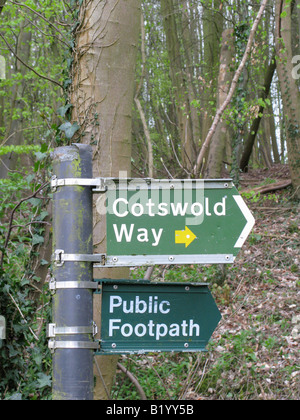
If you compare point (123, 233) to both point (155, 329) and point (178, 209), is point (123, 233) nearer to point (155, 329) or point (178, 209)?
point (178, 209)

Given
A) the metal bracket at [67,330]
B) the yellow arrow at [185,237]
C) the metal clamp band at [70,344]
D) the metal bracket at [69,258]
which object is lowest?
the metal clamp band at [70,344]

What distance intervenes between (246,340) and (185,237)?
5038mm

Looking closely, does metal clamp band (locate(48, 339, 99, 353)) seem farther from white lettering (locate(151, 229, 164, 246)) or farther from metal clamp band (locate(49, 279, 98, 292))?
white lettering (locate(151, 229, 164, 246))

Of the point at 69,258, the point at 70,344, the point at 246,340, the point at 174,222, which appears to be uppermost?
the point at 174,222

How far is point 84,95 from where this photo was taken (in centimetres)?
350

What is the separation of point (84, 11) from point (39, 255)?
2.41 meters

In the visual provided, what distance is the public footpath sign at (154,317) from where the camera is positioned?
212 cm

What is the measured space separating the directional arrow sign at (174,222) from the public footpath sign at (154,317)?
5.5 inches

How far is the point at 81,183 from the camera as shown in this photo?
206cm

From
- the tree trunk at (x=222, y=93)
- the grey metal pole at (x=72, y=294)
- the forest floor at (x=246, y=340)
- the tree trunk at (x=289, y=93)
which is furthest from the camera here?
the tree trunk at (x=289, y=93)

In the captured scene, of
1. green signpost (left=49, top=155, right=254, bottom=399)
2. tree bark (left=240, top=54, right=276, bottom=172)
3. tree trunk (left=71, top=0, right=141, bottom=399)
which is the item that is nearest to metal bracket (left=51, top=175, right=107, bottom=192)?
green signpost (left=49, top=155, right=254, bottom=399)

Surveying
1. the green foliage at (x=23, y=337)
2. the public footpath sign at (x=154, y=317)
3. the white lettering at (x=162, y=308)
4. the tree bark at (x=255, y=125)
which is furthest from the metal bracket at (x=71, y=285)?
the tree bark at (x=255, y=125)

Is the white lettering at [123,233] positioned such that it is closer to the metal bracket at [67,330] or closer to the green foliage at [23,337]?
the metal bracket at [67,330]

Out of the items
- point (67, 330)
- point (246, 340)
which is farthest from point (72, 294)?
point (246, 340)
